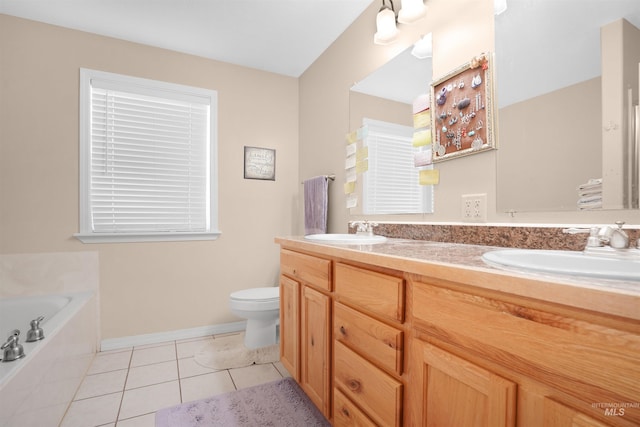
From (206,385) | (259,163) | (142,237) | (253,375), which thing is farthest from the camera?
(259,163)

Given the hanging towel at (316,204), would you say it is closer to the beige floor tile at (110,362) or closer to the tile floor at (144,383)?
the tile floor at (144,383)

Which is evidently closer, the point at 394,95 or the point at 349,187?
the point at 394,95

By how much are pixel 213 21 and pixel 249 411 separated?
2.47 meters

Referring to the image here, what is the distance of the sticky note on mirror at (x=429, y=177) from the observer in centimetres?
152

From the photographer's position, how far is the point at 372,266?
1025mm

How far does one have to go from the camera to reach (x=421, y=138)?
5.24ft

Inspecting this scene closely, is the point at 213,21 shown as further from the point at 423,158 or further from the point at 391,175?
the point at 423,158

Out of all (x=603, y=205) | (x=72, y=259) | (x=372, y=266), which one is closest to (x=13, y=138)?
(x=72, y=259)

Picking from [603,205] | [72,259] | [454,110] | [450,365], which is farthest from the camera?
[72,259]

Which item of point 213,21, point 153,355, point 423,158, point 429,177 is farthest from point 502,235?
point 153,355

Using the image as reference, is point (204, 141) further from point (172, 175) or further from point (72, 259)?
point (72, 259)

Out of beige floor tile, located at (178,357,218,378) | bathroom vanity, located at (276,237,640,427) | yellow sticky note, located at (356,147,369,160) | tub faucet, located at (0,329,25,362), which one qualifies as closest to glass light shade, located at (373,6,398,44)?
yellow sticky note, located at (356,147,369,160)

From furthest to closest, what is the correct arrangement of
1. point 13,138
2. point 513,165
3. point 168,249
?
1. point 168,249
2. point 13,138
3. point 513,165

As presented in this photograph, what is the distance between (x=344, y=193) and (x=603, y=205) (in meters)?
1.50
